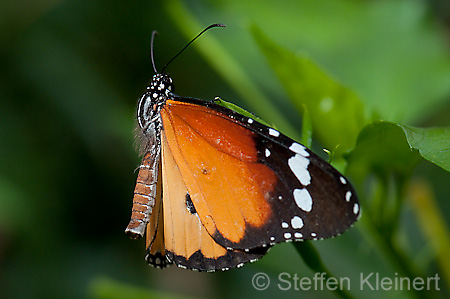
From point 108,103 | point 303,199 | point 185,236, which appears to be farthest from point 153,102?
point 108,103

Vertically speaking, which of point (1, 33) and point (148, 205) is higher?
point (1, 33)

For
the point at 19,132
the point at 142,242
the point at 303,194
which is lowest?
the point at 303,194

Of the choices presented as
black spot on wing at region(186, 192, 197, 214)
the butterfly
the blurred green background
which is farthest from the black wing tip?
the blurred green background

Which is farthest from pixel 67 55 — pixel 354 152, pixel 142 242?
pixel 354 152

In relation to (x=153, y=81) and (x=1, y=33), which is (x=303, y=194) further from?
(x=1, y=33)

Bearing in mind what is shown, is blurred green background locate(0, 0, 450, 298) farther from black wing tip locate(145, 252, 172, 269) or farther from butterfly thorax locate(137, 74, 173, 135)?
black wing tip locate(145, 252, 172, 269)

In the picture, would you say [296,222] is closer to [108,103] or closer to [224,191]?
[224,191]

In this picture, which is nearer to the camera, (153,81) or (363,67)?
(153,81)
